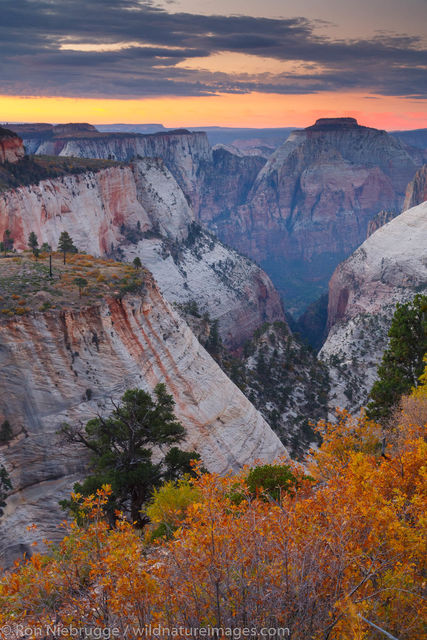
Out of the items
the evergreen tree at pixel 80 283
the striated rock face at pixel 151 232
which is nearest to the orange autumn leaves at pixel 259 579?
the evergreen tree at pixel 80 283

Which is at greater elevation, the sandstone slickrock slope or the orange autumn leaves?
the orange autumn leaves

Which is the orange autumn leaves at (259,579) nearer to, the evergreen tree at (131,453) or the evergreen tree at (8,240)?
the evergreen tree at (131,453)

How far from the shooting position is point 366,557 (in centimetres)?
1018

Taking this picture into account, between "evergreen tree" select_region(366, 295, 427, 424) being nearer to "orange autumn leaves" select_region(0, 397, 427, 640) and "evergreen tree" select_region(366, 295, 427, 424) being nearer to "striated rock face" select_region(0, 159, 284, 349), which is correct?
"orange autumn leaves" select_region(0, 397, 427, 640)

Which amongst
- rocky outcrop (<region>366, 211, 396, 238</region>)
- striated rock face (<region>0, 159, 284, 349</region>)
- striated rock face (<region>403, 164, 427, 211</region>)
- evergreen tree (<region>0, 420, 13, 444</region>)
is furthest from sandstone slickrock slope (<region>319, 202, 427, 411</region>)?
striated rock face (<region>403, 164, 427, 211</region>)

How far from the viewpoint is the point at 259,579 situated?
9.27 meters

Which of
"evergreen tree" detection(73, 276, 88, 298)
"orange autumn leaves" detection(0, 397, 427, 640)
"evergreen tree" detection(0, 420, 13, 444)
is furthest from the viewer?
"evergreen tree" detection(73, 276, 88, 298)

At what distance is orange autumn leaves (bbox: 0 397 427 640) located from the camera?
9.01 meters

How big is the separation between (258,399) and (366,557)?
39.6 meters

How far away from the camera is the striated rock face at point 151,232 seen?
71875 millimetres

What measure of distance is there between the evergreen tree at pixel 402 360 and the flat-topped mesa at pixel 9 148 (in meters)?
62.3

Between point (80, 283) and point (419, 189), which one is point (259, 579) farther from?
point (419, 189)

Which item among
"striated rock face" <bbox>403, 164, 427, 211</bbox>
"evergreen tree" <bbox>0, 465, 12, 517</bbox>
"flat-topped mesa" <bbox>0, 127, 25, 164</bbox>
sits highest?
"flat-topped mesa" <bbox>0, 127, 25, 164</bbox>

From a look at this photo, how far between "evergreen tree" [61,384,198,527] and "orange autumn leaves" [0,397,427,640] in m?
9.76
